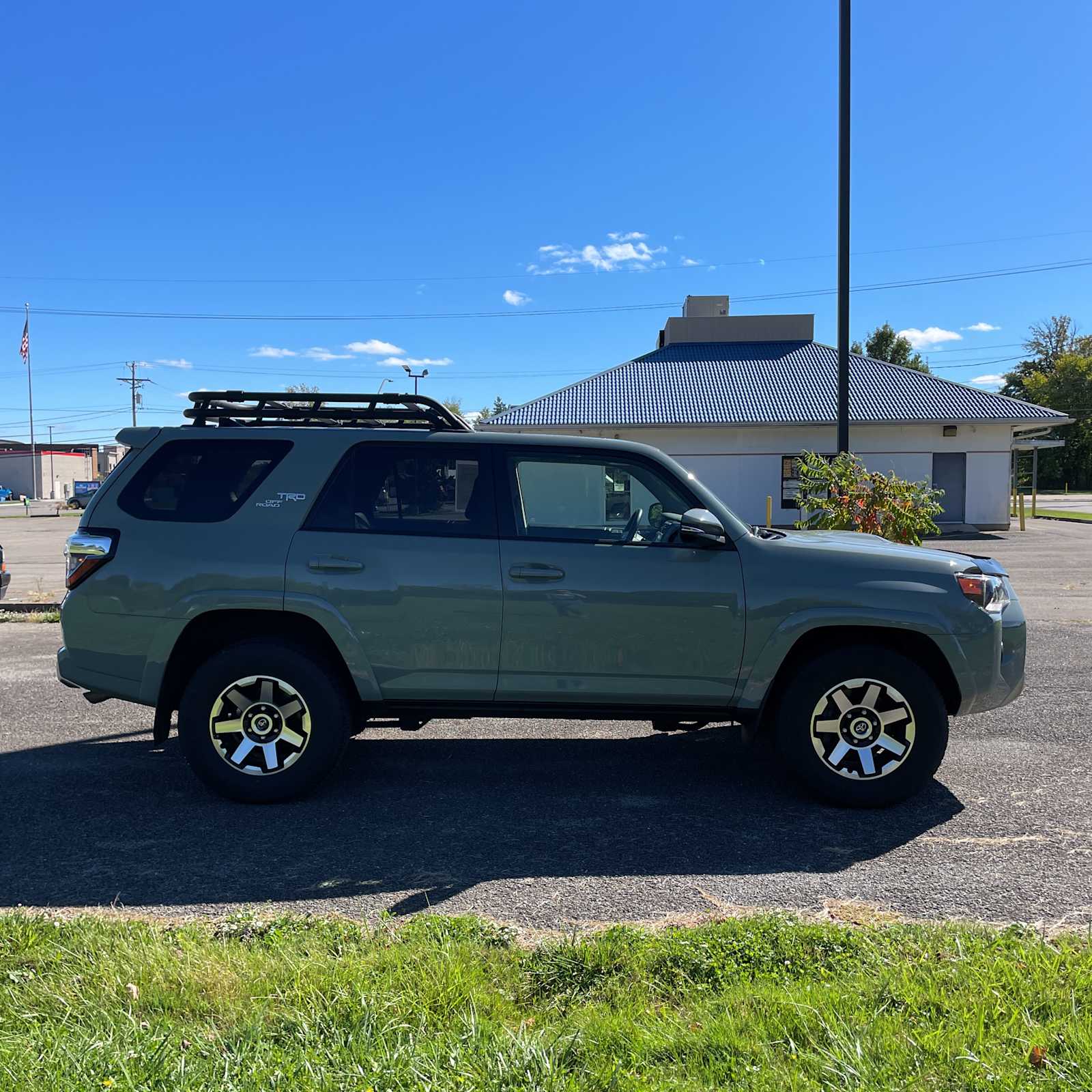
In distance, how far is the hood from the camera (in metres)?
4.63

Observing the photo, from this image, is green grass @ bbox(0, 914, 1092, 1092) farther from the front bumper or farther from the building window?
the building window

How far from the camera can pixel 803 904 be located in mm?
3500

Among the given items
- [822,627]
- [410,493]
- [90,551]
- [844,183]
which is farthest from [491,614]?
[844,183]

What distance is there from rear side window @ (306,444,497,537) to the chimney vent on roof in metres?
29.5

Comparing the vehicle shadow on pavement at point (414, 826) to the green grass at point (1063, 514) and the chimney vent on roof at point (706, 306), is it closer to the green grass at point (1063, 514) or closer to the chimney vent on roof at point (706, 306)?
the chimney vent on roof at point (706, 306)

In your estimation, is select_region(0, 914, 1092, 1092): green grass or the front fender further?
the front fender

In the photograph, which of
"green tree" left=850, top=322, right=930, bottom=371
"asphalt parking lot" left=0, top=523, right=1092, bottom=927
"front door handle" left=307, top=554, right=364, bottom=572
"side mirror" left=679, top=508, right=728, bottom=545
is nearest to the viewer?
"asphalt parking lot" left=0, top=523, right=1092, bottom=927

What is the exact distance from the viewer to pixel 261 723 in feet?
15.3

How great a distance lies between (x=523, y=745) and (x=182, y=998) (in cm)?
335

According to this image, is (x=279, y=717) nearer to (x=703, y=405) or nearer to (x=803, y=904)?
(x=803, y=904)

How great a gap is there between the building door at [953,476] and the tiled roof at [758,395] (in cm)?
144

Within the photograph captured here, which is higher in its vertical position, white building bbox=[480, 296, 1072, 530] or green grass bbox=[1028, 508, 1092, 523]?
white building bbox=[480, 296, 1072, 530]

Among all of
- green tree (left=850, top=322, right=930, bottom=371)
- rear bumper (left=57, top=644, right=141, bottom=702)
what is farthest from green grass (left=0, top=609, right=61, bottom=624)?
green tree (left=850, top=322, right=930, bottom=371)

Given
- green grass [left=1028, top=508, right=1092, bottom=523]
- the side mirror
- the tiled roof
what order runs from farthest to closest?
green grass [left=1028, top=508, right=1092, bottom=523] → the tiled roof → the side mirror
